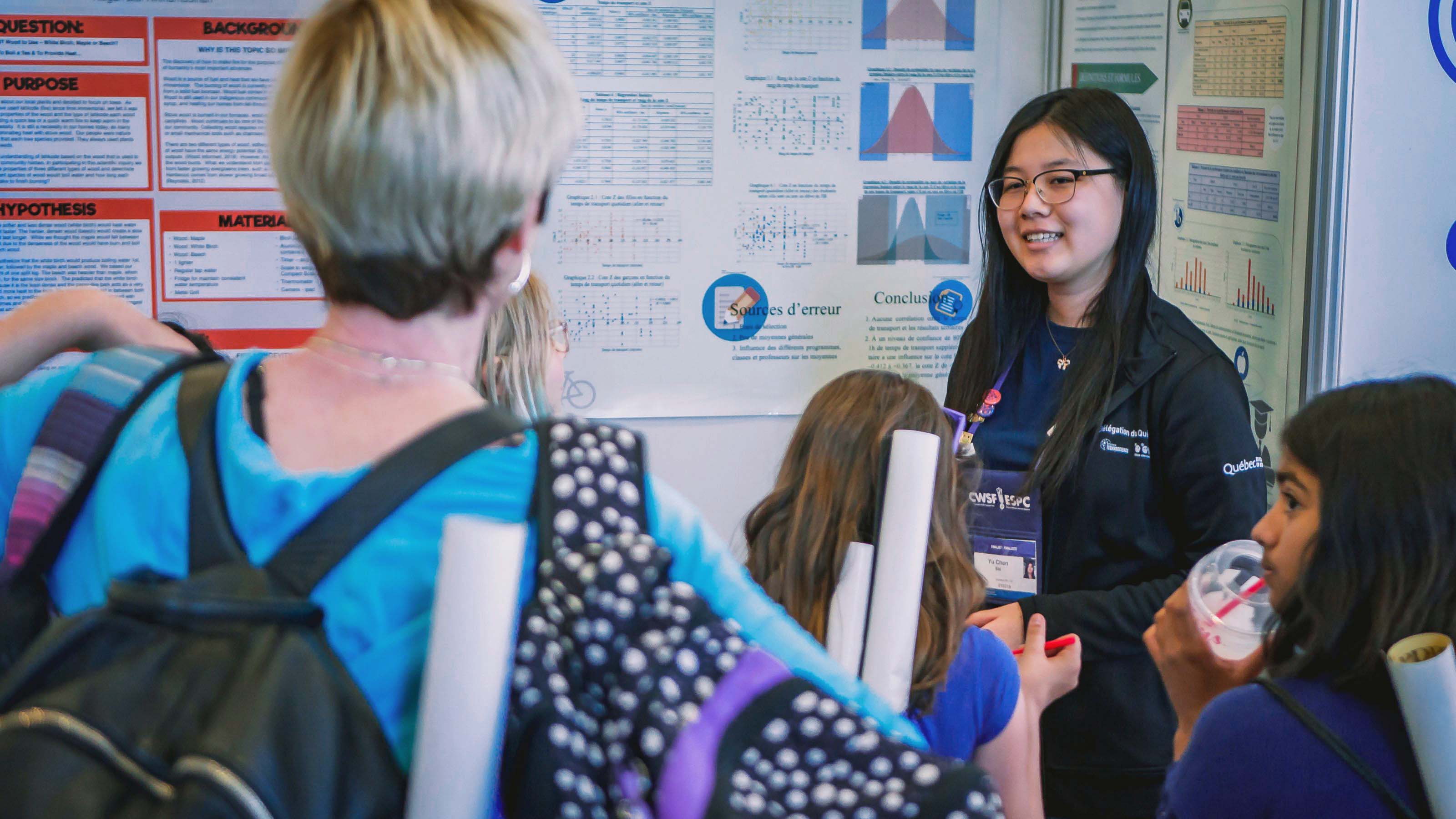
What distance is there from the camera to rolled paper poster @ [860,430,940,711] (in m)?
0.87

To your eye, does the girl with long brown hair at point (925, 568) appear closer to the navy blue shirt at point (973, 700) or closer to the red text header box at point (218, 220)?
the navy blue shirt at point (973, 700)

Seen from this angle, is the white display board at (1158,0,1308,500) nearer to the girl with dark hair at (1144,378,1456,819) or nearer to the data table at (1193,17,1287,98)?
the data table at (1193,17,1287,98)

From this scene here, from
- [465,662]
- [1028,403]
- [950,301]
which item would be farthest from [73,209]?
[465,662]

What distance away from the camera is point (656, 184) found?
3.52m

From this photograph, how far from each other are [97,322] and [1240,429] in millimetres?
1749

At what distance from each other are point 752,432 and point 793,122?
0.88 m

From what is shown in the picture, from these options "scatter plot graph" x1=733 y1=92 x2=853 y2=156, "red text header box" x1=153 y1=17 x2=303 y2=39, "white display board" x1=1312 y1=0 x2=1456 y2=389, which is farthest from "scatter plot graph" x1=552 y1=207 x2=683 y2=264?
"white display board" x1=1312 y1=0 x2=1456 y2=389

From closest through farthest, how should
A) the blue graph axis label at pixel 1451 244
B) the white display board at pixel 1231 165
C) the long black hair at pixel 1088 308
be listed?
the long black hair at pixel 1088 308
the blue graph axis label at pixel 1451 244
the white display board at pixel 1231 165

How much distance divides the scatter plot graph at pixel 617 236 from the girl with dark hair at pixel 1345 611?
7.62 feet

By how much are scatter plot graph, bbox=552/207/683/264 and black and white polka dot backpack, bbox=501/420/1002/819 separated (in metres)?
2.85

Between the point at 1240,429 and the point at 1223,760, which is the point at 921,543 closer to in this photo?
the point at 1223,760

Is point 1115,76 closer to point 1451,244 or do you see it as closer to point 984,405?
point 1451,244

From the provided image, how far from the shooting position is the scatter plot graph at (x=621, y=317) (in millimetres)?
3547

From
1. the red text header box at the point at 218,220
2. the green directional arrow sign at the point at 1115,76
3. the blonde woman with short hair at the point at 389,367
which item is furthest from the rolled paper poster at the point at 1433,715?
the red text header box at the point at 218,220
